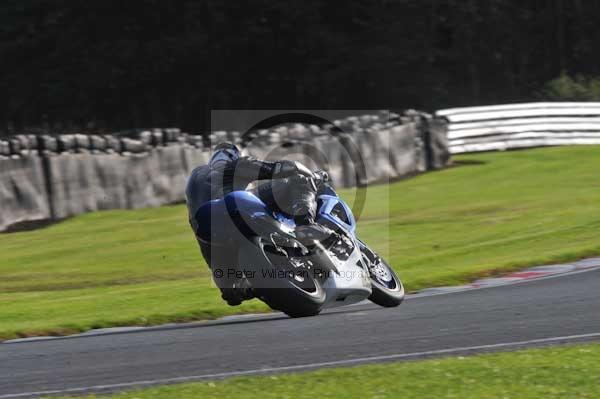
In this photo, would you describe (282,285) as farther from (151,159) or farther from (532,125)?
(532,125)

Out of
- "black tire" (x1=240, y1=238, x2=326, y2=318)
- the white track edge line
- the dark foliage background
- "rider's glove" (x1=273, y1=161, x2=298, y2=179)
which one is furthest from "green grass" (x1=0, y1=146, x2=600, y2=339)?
the dark foliage background

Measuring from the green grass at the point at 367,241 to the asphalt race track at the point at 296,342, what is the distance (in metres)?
1.02

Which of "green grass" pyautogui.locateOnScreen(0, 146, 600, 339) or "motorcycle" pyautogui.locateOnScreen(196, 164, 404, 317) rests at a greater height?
"motorcycle" pyautogui.locateOnScreen(196, 164, 404, 317)

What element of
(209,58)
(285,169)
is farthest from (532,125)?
(285,169)

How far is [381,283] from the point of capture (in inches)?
359

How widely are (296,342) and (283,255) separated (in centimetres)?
77

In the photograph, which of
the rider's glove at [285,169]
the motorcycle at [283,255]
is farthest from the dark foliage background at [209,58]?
the rider's glove at [285,169]

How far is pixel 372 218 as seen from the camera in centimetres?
1686

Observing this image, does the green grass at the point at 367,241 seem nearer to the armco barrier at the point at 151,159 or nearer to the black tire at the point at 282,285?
the armco barrier at the point at 151,159

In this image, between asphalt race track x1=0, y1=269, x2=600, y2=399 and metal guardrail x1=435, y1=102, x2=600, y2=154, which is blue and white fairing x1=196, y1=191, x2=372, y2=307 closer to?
asphalt race track x1=0, y1=269, x2=600, y2=399

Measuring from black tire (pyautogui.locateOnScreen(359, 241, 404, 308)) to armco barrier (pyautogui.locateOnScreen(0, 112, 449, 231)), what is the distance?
6911mm

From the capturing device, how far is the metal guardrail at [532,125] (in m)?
24.2

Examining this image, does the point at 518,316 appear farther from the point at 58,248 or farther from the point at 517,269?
the point at 58,248

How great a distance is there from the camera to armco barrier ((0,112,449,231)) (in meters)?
16.9
